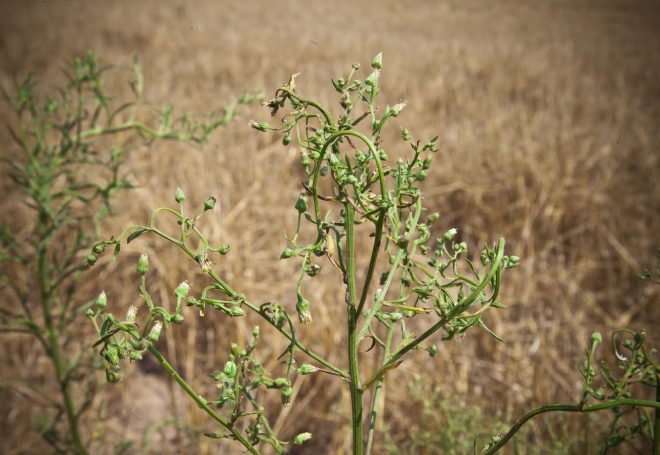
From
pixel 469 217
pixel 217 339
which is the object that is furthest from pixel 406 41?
pixel 217 339

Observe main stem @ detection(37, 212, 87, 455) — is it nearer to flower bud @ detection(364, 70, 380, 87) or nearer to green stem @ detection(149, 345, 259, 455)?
green stem @ detection(149, 345, 259, 455)

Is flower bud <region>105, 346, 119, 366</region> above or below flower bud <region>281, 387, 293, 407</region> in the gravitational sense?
below

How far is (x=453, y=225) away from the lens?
3109mm

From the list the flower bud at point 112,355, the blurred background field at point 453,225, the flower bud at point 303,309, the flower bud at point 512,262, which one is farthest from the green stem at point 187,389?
the blurred background field at point 453,225

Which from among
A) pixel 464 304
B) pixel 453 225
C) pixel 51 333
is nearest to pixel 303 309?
pixel 464 304

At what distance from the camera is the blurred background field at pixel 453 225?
1.87 m

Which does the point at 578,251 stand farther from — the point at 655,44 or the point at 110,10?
the point at 110,10

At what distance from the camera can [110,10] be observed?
10.7m

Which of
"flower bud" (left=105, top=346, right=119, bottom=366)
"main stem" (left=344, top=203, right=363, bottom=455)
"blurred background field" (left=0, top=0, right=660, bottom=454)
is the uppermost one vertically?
"blurred background field" (left=0, top=0, right=660, bottom=454)

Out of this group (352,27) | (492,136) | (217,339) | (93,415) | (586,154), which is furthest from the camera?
(352,27)

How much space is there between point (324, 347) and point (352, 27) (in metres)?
9.67

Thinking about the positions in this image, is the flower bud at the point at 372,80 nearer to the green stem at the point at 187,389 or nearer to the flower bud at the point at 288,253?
the flower bud at the point at 288,253

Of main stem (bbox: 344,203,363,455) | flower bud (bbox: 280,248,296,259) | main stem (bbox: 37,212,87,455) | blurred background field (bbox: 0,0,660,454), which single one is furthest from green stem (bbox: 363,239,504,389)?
main stem (bbox: 37,212,87,455)

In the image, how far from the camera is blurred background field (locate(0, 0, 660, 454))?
1865mm
